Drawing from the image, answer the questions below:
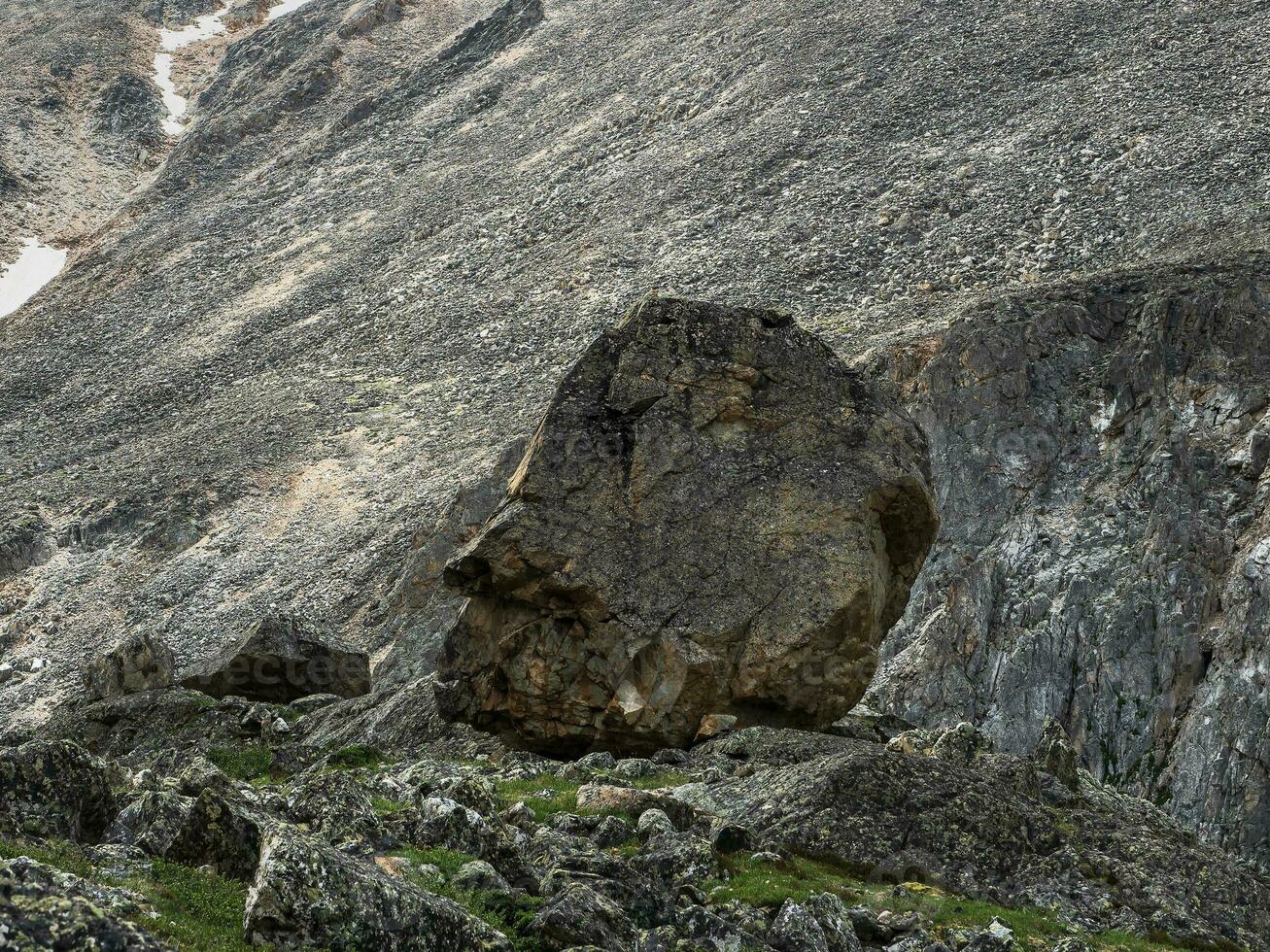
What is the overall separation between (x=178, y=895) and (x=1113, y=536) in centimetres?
2513

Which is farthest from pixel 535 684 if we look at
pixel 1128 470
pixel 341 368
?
pixel 341 368

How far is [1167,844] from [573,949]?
29.0 ft

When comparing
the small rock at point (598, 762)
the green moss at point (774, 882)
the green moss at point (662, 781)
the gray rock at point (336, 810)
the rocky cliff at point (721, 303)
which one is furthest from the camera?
the rocky cliff at point (721, 303)

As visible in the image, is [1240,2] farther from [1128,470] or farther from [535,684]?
[535,684]

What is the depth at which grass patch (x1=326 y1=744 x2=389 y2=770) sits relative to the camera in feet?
64.7

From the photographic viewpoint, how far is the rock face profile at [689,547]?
20.4 meters

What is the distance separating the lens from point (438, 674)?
71.3ft

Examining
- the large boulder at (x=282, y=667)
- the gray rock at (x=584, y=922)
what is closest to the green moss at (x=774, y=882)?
the gray rock at (x=584, y=922)

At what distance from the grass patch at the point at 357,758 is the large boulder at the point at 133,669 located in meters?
10.5

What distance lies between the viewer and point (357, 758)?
2014 centimetres

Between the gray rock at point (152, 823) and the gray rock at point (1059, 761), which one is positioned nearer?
the gray rock at point (152, 823)

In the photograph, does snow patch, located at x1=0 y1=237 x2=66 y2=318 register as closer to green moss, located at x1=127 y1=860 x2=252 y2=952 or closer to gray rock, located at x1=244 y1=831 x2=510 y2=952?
green moss, located at x1=127 y1=860 x2=252 y2=952

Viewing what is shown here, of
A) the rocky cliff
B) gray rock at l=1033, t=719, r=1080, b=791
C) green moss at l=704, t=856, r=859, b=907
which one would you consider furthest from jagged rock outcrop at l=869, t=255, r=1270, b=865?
green moss at l=704, t=856, r=859, b=907

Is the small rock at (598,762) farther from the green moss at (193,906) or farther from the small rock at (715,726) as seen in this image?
the green moss at (193,906)
